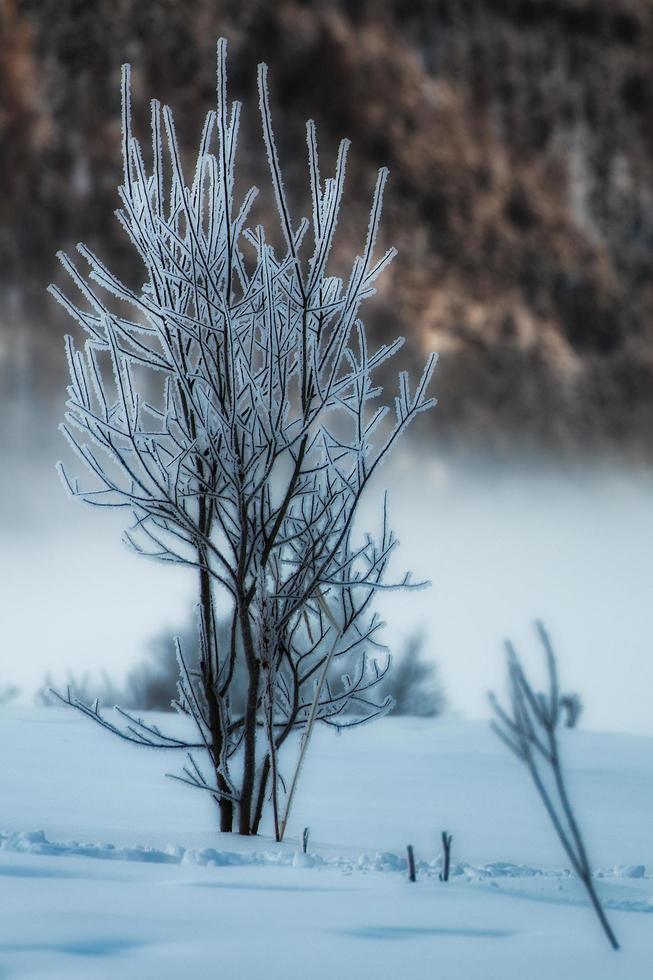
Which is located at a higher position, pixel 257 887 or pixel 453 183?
pixel 453 183

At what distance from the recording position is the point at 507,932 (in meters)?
1.64

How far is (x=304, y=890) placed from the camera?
6.29 ft

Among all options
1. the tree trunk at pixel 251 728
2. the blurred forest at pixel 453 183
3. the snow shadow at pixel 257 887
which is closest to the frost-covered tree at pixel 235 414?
the tree trunk at pixel 251 728

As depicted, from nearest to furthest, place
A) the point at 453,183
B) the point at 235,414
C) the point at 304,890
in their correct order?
the point at 304,890 < the point at 235,414 < the point at 453,183

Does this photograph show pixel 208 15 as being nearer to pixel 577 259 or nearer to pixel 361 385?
pixel 577 259

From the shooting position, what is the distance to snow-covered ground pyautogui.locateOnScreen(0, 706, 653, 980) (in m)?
1.44

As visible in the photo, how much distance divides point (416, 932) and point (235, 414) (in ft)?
5.42

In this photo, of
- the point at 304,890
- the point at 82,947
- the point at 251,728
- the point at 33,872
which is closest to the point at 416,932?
the point at 304,890

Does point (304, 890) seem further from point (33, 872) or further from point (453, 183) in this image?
point (453, 183)

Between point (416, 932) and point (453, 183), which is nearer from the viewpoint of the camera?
point (416, 932)

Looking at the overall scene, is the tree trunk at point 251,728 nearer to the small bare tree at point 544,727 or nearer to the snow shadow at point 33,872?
the snow shadow at point 33,872

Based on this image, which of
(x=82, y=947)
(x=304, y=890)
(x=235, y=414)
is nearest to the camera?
(x=82, y=947)

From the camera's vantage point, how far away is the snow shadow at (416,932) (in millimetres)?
1594

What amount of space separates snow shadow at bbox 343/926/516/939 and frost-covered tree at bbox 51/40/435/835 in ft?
4.23
